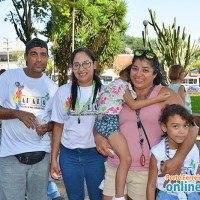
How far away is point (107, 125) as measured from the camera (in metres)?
2.71

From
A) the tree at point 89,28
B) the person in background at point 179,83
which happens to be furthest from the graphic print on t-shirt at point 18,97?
the tree at point 89,28

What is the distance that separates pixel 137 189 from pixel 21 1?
44.2 ft

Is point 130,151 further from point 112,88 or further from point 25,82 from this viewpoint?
point 25,82

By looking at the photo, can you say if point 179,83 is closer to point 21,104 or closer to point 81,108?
point 81,108

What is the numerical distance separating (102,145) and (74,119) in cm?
44

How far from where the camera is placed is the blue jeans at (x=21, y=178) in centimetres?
289

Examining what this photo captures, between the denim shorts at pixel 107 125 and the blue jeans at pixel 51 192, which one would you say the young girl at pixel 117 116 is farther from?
the blue jeans at pixel 51 192

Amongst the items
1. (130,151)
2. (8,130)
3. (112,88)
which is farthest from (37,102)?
(130,151)

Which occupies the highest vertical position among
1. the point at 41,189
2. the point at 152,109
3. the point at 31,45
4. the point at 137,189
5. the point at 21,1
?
the point at 21,1

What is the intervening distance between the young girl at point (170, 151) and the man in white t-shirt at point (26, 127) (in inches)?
47.5

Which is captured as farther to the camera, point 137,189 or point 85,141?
point 85,141

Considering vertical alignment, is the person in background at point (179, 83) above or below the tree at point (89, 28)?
below

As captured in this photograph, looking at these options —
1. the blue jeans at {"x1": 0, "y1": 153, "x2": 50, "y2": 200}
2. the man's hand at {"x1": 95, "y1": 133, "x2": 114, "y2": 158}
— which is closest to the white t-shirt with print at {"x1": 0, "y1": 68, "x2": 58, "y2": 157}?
the blue jeans at {"x1": 0, "y1": 153, "x2": 50, "y2": 200}

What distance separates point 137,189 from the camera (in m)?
2.63
